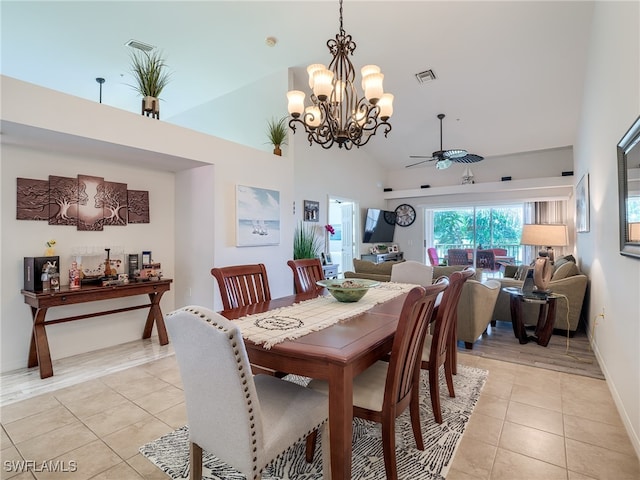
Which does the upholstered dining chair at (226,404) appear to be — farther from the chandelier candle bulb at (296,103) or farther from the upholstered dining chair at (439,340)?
the chandelier candle bulb at (296,103)

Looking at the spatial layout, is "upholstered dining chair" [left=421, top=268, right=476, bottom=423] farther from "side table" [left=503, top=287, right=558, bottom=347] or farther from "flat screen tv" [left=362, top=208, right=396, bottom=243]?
"flat screen tv" [left=362, top=208, right=396, bottom=243]

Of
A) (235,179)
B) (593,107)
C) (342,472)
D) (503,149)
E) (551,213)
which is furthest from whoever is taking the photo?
(551,213)

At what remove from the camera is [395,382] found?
156cm

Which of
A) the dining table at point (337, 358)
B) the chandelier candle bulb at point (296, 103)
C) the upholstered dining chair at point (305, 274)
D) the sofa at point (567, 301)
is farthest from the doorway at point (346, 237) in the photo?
the dining table at point (337, 358)

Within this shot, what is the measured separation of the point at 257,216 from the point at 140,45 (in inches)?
98.8

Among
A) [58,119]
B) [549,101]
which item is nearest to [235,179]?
[58,119]

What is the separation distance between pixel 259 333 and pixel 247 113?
4585 mm

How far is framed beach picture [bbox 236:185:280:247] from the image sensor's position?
4.13 meters

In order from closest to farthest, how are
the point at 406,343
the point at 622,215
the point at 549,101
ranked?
1. the point at 406,343
2. the point at 622,215
3. the point at 549,101

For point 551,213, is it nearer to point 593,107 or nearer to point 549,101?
point 549,101

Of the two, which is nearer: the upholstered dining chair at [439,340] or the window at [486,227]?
the upholstered dining chair at [439,340]

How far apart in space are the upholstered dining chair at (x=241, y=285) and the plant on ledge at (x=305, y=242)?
2.39 m

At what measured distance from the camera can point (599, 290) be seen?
10.7 ft

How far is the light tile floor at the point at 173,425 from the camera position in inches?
70.4
